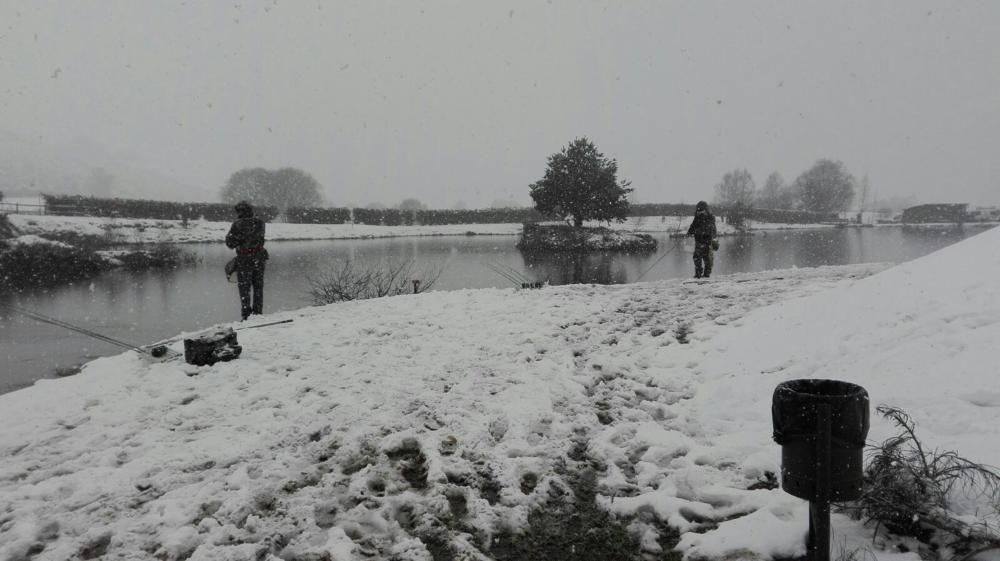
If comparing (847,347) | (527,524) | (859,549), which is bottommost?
(527,524)

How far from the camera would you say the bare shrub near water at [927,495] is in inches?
90.0

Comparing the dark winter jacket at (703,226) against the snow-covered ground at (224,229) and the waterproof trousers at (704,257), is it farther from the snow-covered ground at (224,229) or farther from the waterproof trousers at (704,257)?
the snow-covered ground at (224,229)

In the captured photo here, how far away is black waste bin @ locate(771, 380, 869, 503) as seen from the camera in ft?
7.27

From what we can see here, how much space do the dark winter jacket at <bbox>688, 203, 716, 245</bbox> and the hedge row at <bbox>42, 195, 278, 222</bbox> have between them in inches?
1724

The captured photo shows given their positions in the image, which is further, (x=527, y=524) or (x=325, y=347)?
(x=325, y=347)

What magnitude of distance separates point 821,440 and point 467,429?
267 cm

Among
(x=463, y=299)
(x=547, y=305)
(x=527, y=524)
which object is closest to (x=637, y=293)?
(x=547, y=305)

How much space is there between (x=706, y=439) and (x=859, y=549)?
1.62m

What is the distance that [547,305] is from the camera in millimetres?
8906

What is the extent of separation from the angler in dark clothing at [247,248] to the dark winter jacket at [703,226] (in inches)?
355

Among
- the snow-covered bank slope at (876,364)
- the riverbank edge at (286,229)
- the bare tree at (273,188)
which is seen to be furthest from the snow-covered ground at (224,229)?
the snow-covered bank slope at (876,364)

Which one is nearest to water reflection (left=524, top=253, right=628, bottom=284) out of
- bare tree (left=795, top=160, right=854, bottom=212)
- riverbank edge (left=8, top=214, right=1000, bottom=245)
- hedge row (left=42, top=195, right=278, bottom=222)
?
riverbank edge (left=8, top=214, right=1000, bottom=245)

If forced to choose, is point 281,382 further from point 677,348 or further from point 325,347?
point 677,348

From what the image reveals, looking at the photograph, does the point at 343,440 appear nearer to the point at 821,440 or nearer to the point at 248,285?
the point at 821,440
